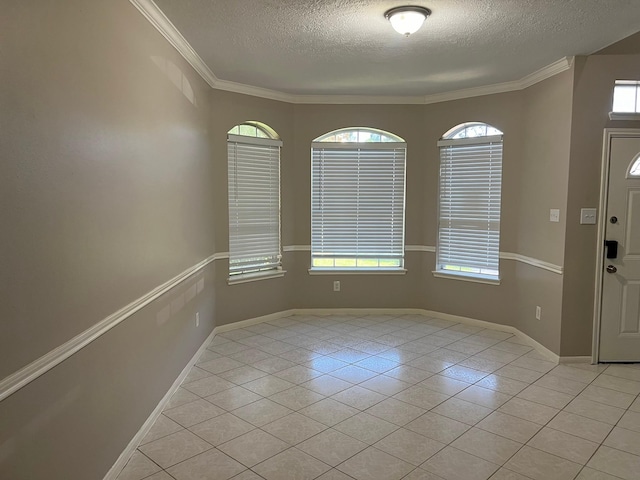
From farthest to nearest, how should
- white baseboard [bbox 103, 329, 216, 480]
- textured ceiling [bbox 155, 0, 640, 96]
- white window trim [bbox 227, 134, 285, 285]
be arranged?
white window trim [bbox 227, 134, 285, 285]
textured ceiling [bbox 155, 0, 640, 96]
white baseboard [bbox 103, 329, 216, 480]

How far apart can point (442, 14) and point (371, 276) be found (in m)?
3.23

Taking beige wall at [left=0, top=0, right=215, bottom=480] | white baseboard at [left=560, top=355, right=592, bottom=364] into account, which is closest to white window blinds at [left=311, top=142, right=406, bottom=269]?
white baseboard at [left=560, top=355, right=592, bottom=364]

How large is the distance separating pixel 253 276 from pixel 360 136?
210cm

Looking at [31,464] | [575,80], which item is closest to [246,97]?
[575,80]

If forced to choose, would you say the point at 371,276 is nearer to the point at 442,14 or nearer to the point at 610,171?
the point at 610,171

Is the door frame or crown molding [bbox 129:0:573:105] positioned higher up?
crown molding [bbox 129:0:573:105]

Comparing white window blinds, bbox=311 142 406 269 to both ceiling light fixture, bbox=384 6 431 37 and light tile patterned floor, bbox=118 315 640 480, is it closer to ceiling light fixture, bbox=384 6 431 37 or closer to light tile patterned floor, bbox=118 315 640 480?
light tile patterned floor, bbox=118 315 640 480

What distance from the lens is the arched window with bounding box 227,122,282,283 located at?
4.83 meters

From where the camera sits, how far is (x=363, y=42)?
11.5 feet

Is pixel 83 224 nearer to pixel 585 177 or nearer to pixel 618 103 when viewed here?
pixel 585 177

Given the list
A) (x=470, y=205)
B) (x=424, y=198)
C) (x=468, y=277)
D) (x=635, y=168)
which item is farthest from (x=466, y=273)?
(x=635, y=168)

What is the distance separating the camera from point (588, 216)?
12.8 feet

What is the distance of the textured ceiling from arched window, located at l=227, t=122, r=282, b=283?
23.9 inches

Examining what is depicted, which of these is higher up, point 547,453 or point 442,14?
point 442,14
